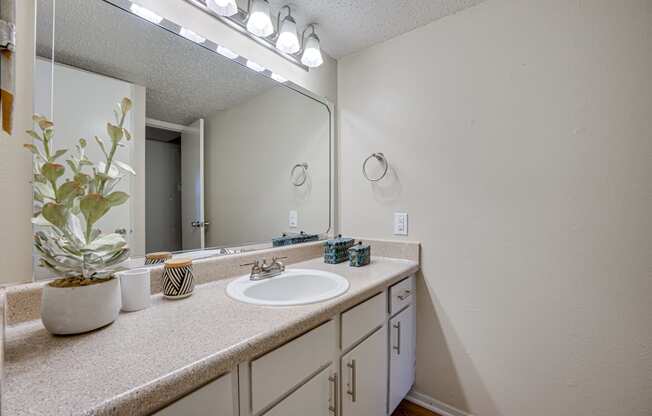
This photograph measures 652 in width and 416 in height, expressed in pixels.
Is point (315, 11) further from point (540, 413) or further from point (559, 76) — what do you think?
point (540, 413)

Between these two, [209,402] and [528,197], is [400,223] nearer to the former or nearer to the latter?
[528,197]

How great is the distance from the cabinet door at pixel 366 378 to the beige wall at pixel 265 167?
28.7 inches

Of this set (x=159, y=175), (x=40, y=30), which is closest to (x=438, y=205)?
(x=159, y=175)

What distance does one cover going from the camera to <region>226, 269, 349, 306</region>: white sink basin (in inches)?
42.9

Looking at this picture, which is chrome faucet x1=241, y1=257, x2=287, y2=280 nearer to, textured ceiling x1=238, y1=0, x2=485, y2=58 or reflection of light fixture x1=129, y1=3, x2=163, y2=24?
reflection of light fixture x1=129, y1=3, x2=163, y2=24

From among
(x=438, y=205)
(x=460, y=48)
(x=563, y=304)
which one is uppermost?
(x=460, y=48)

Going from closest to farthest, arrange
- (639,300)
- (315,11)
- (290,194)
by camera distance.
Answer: (639,300) < (315,11) < (290,194)

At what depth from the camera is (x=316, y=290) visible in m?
1.26

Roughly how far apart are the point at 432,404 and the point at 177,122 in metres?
1.86

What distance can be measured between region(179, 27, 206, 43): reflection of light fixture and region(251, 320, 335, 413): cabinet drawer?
47.3 inches

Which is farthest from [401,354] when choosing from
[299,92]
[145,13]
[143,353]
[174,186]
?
[145,13]

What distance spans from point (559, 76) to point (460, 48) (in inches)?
18.0

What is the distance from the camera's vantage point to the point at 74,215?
0.71 meters

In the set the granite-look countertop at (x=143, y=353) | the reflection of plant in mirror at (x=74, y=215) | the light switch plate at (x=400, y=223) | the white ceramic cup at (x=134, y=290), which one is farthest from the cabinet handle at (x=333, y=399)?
the light switch plate at (x=400, y=223)
